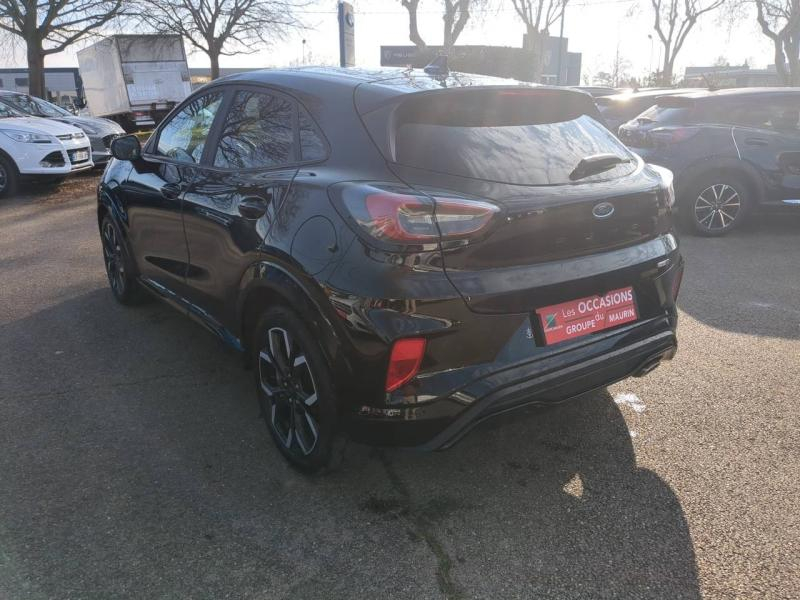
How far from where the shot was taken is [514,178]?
2.56 metres

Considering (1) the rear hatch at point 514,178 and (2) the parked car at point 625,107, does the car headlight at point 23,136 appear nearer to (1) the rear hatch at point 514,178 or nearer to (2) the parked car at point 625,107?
(2) the parked car at point 625,107

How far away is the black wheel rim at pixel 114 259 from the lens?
16.4 feet

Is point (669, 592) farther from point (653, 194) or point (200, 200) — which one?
point (200, 200)

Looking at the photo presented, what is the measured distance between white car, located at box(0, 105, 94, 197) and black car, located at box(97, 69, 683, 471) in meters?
8.66

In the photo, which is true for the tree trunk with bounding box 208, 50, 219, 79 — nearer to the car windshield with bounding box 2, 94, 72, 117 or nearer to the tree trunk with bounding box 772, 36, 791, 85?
the car windshield with bounding box 2, 94, 72, 117

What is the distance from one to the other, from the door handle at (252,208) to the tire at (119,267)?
214 cm

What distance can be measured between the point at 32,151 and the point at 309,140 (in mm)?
9453

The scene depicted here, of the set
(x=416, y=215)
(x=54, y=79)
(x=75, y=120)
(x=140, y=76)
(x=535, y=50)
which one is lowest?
(x=75, y=120)

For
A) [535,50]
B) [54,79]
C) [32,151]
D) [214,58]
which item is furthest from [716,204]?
[54,79]

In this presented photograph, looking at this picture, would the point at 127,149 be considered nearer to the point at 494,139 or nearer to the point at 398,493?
the point at 494,139

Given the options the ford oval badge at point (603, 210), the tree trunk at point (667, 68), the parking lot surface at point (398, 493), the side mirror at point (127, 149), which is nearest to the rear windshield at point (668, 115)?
the parking lot surface at point (398, 493)

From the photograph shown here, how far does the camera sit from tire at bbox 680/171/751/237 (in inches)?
283

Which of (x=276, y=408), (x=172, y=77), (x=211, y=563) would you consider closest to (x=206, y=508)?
(x=211, y=563)

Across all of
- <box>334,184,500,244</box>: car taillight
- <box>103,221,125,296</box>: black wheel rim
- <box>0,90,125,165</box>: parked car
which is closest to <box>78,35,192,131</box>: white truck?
<box>0,90,125,165</box>: parked car
